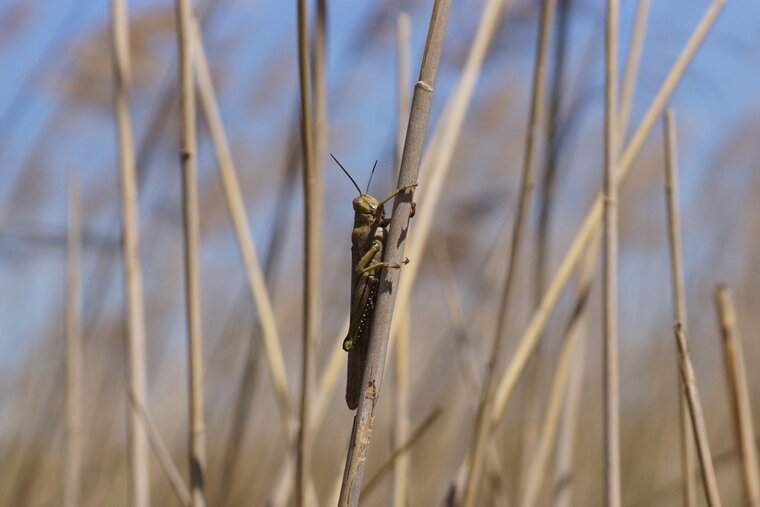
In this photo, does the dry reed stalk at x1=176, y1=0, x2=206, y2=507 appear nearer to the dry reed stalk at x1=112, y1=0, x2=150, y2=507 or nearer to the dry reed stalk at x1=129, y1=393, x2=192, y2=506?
the dry reed stalk at x1=129, y1=393, x2=192, y2=506

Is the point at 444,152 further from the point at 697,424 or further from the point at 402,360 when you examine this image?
the point at 697,424

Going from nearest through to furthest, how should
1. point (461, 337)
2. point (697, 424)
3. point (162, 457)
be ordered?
point (697, 424), point (162, 457), point (461, 337)

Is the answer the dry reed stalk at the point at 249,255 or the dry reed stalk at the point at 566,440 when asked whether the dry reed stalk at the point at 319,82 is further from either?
the dry reed stalk at the point at 566,440

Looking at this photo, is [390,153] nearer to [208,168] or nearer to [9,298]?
[208,168]

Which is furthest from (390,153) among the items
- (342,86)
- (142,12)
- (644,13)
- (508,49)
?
(142,12)

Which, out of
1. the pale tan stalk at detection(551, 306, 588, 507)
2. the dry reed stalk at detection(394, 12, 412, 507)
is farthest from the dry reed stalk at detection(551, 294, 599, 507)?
the dry reed stalk at detection(394, 12, 412, 507)

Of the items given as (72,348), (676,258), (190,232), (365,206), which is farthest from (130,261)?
(676,258)
